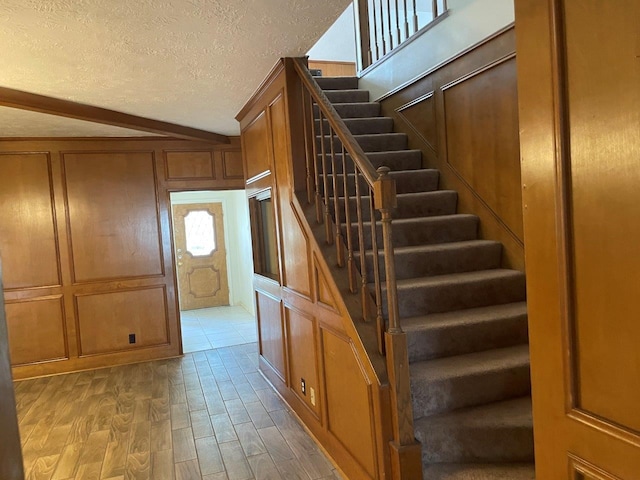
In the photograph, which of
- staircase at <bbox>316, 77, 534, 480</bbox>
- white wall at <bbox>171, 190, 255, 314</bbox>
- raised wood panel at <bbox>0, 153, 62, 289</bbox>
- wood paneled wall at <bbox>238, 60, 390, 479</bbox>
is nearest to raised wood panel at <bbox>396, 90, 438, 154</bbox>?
staircase at <bbox>316, 77, 534, 480</bbox>

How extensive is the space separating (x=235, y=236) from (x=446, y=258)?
6.21m

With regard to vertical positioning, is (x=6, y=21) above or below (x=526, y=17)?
above

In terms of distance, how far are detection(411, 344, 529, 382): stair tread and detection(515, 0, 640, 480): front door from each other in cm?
115

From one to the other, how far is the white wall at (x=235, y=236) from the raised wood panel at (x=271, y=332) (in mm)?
3436

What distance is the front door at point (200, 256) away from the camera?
8680 mm

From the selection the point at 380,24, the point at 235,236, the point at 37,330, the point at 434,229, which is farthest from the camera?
the point at 235,236

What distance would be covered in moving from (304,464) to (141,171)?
3746 millimetres

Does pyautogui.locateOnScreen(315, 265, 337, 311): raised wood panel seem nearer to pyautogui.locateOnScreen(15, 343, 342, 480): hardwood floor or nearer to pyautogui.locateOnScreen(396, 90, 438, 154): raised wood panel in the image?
pyautogui.locateOnScreen(15, 343, 342, 480): hardwood floor

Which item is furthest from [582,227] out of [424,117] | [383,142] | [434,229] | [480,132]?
[383,142]

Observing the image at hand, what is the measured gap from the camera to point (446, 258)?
3004 mm

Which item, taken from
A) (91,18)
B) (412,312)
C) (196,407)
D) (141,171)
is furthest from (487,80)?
(141,171)

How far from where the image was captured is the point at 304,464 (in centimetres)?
280

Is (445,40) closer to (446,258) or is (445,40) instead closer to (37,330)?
(446,258)

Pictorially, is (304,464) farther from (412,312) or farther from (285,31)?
(285,31)
